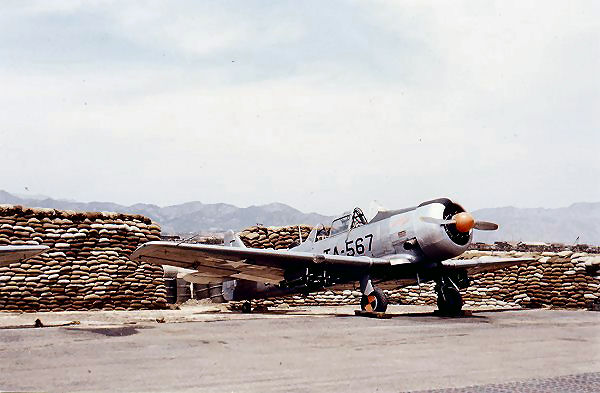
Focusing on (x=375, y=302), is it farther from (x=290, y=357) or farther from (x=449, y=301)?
(x=290, y=357)

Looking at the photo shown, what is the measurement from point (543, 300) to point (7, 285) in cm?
1443

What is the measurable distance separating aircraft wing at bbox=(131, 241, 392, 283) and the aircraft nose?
1612mm

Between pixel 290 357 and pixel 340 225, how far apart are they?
8.88 m

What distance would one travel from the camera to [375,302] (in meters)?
12.7

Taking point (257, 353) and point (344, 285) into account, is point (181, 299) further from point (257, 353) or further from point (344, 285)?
point (257, 353)

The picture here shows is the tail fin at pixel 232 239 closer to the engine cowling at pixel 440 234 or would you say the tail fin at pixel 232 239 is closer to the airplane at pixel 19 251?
the engine cowling at pixel 440 234

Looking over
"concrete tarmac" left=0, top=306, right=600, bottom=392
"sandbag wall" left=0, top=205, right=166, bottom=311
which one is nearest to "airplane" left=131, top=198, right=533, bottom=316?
"concrete tarmac" left=0, top=306, right=600, bottom=392

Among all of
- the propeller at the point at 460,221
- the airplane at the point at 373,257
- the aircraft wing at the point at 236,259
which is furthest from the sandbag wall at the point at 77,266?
the propeller at the point at 460,221

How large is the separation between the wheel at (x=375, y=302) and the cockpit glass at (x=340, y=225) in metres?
2.56

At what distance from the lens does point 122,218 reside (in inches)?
706

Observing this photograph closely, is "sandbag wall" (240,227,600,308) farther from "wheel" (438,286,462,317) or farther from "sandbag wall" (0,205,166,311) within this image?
"sandbag wall" (0,205,166,311)

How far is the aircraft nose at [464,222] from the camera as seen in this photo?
40.7ft

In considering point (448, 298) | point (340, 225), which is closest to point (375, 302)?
point (448, 298)

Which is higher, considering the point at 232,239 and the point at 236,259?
the point at 232,239
